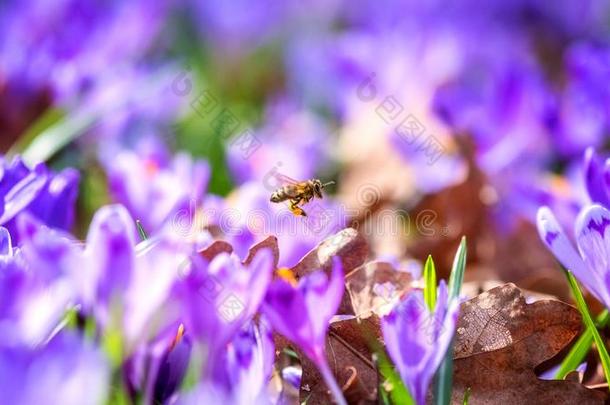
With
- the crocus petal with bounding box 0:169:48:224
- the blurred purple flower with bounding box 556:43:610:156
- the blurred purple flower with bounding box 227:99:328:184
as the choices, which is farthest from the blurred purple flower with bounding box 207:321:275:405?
the blurred purple flower with bounding box 556:43:610:156

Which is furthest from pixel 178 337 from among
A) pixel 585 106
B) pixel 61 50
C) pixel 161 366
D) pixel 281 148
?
pixel 61 50

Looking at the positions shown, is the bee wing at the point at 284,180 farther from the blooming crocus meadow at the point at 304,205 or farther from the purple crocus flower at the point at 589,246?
the purple crocus flower at the point at 589,246

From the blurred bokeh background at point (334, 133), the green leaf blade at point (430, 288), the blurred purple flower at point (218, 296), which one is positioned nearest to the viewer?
the blurred purple flower at point (218, 296)

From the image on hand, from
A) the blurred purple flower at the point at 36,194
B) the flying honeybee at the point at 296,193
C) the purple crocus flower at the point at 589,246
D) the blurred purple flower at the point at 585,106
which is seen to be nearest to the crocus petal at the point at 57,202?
the blurred purple flower at the point at 36,194

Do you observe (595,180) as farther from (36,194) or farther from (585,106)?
(585,106)

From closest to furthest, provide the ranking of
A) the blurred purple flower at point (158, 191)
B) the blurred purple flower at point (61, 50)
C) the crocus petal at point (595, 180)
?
1. the crocus petal at point (595, 180)
2. the blurred purple flower at point (158, 191)
3. the blurred purple flower at point (61, 50)

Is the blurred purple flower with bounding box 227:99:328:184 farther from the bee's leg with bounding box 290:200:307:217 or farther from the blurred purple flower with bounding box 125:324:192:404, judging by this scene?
the blurred purple flower with bounding box 125:324:192:404
